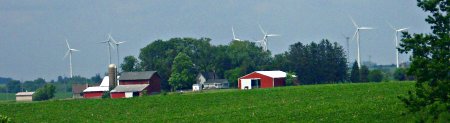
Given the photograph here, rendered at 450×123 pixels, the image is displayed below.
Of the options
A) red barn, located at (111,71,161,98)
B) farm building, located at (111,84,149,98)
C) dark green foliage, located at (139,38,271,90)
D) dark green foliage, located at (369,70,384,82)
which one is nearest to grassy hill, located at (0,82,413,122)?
farm building, located at (111,84,149,98)

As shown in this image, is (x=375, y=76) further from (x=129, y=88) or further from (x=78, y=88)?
(x=78, y=88)

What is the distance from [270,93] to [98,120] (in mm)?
23214

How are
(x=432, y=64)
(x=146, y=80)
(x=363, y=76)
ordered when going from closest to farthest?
(x=432, y=64) → (x=146, y=80) → (x=363, y=76)

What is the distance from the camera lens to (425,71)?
44875 mm

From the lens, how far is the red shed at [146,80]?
12662 cm

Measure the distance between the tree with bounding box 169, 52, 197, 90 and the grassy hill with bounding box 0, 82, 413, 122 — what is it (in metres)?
50.7

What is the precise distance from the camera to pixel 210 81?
14975 cm

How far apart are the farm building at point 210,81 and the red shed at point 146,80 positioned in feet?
43.5


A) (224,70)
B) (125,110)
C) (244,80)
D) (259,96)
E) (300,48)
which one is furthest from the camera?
(224,70)

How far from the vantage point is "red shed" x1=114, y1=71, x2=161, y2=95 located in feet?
415

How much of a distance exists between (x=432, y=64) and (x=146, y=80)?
85978mm

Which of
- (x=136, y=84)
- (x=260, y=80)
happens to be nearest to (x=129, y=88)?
(x=136, y=84)

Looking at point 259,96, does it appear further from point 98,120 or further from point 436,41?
point 436,41

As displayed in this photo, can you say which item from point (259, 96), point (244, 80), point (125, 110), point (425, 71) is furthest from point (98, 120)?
point (244, 80)
